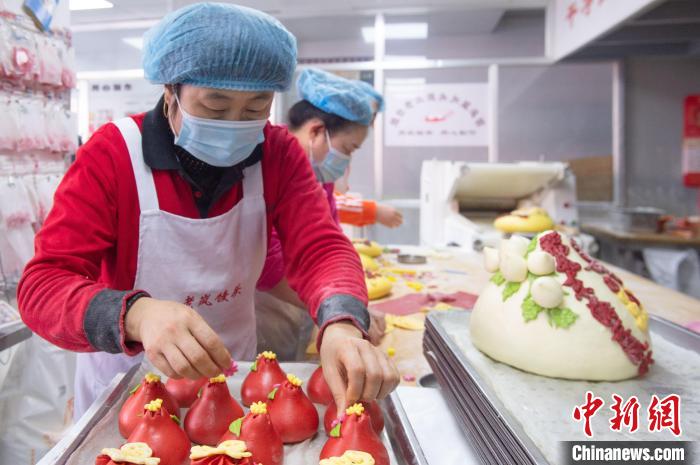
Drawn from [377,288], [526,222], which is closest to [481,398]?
[377,288]

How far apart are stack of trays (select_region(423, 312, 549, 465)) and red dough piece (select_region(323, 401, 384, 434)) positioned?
142 mm

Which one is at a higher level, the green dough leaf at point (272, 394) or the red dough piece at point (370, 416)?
the green dough leaf at point (272, 394)

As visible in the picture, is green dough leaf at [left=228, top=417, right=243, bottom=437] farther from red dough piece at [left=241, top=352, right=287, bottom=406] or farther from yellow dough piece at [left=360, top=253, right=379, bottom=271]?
yellow dough piece at [left=360, top=253, right=379, bottom=271]

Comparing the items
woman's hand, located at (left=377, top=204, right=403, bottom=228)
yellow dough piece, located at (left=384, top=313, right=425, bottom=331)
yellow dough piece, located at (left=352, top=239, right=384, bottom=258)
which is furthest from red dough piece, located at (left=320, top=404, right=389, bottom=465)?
woman's hand, located at (left=377, top=204, right=403, bottom=228)

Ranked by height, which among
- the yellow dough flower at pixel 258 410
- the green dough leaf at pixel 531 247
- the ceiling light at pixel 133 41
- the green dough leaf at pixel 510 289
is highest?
the ceiling light at pixel 133 41

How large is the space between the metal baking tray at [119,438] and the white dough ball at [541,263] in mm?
362

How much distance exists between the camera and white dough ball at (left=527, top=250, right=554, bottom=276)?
993mm

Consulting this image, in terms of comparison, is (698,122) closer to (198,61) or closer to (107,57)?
(198,61)

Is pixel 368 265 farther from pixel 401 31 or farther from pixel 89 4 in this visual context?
pixel 401 31

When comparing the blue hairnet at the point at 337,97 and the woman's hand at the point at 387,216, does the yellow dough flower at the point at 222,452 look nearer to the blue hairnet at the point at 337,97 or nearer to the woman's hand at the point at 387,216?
the blue hairnet at the point at 337,97

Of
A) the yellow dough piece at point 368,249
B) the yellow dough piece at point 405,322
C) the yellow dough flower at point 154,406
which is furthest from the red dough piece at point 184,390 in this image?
the yellow dough piece at point 368,249

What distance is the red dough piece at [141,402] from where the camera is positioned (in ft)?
2.69

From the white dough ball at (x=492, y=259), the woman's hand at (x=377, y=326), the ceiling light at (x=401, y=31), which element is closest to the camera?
the white dough ball at (x=492, y=259)

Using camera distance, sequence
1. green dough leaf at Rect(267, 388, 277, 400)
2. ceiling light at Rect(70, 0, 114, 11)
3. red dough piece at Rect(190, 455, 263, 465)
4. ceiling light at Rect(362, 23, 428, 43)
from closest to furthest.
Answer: red dough piece at Rect(190, 455, 263, 465) < green dough leaf at Rect(267, 388, 277, 400) < ceiling light at Rect(70, 0, 114, 11) < ceiling light at Rect(362, 23, 428, 43)
